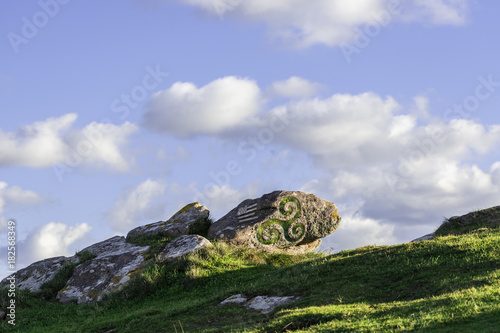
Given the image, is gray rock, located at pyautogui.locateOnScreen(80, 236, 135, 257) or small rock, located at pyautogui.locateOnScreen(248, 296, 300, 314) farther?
gray rock, located at pyautogui.locateOnScreen(80, 236, 135, 257)

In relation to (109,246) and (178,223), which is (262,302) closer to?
(178,223)

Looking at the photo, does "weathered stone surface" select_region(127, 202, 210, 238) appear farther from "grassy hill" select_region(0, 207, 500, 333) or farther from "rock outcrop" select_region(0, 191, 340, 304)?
"grassy hill" select_region(0, 207, 500, 333)

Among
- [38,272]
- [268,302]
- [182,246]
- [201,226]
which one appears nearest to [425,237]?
[201,226]

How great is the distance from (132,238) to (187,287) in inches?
354

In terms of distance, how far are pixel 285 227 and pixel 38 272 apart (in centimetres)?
1408

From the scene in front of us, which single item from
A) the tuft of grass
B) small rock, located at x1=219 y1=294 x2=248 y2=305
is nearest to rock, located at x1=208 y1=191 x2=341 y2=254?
the tuft of grass

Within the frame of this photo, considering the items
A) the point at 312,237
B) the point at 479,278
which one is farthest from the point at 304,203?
the point at 479,278

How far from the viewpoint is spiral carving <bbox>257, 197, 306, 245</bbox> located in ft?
→ 94.7

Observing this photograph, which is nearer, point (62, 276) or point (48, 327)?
point (48, 327)

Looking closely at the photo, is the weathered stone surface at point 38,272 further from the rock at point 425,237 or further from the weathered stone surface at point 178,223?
the rock at point 425,237

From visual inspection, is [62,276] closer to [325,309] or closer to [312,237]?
[312,237]

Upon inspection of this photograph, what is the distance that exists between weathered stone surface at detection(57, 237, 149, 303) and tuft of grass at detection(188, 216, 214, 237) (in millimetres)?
3648

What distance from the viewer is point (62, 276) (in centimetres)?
2697

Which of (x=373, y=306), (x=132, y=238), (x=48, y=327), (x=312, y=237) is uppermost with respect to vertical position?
(x=132, y=238)
